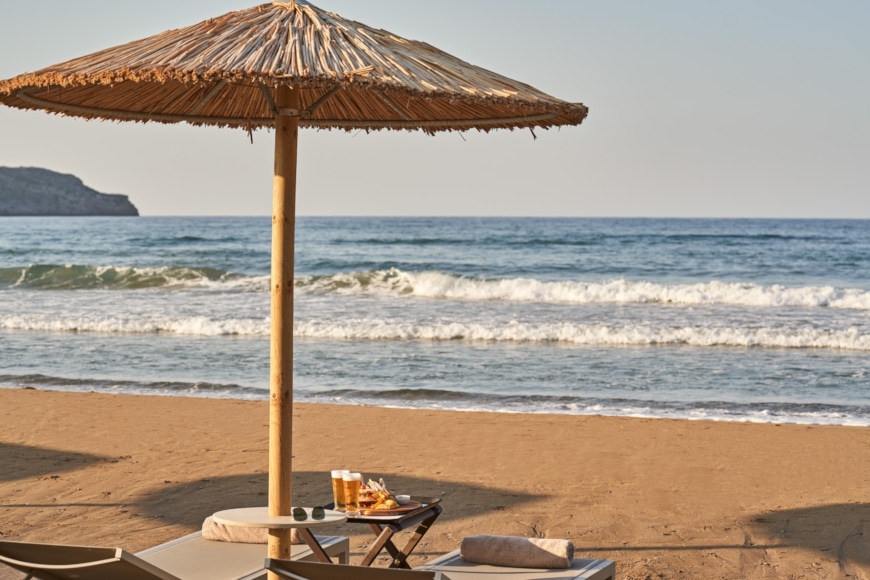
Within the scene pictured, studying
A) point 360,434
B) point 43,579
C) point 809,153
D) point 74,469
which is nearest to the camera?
point 43,579

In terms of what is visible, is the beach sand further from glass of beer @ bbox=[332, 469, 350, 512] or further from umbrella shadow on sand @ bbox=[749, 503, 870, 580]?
glass of beer @ bbox=[332, 469, 350, 512]

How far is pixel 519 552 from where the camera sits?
4.10 m

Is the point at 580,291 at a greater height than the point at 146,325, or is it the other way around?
the point at 580,291

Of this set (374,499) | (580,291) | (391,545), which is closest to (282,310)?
(374,499)

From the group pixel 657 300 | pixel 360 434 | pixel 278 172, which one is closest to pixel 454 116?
pixel 278 172

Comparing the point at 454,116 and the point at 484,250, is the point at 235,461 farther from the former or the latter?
the point at 484,250

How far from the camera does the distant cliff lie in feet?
272

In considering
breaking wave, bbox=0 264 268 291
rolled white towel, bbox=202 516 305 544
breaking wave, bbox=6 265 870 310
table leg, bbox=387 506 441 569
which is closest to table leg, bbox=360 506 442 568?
table leg, bbox=387 506 441 569

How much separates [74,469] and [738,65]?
3517 centimetres

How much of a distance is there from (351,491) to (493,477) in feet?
11.2

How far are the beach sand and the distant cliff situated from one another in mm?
79178

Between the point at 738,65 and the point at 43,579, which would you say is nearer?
the point at 43,579

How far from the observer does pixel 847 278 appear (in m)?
29.1

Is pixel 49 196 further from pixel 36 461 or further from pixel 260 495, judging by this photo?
pixel 260 495
